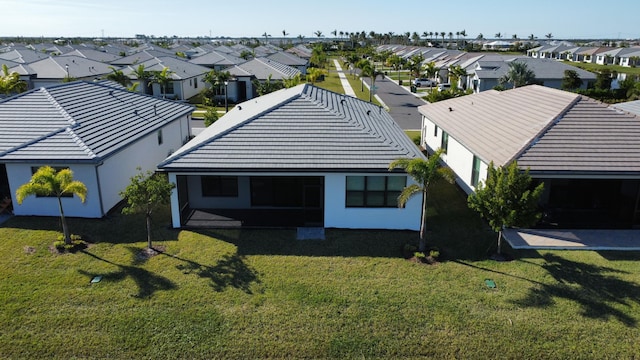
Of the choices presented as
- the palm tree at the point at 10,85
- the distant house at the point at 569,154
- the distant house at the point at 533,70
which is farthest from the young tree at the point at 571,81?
the palm tree at the point at 10,85

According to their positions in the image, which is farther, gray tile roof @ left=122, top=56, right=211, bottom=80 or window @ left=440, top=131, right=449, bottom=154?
gray tile roof @ left=122, top=56, right=211, bottom=80

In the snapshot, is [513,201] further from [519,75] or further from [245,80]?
[519,75]

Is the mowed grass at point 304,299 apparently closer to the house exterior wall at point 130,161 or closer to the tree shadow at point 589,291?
the tree shadow at point 589,291

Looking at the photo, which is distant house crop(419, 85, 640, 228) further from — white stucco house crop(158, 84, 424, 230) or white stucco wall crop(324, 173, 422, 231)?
white stucco wall crop(324, 173, 422, 231)

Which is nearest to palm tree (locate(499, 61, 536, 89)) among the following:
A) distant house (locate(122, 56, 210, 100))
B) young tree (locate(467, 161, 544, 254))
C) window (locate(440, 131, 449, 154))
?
window (locate(440, 131, 449, 154))

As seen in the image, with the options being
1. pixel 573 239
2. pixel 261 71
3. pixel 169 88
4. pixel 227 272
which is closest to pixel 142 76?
pixel 169 88
